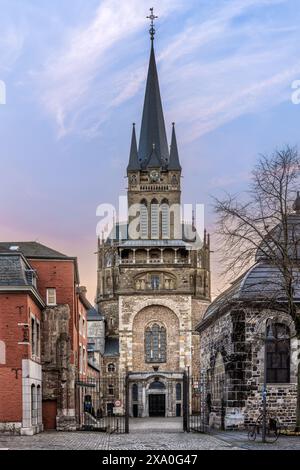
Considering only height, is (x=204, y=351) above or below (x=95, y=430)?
above

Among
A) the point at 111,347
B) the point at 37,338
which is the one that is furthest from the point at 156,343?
the point at 37,338

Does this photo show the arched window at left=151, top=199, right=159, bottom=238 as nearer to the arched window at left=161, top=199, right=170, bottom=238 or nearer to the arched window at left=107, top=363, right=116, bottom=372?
the arched window at left=161, top=199, right=170, bottom=238

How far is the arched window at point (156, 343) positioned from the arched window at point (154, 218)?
12.8 meters

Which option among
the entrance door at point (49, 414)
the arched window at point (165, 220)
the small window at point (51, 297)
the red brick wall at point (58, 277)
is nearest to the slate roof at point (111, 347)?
the arched window at point (165, 220)

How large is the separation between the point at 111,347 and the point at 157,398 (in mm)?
19564

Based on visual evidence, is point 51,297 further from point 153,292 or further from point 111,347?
point 111,347

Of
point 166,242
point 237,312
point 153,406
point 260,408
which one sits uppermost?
point 166,242

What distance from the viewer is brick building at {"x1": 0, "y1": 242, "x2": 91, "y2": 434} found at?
36.2 meters

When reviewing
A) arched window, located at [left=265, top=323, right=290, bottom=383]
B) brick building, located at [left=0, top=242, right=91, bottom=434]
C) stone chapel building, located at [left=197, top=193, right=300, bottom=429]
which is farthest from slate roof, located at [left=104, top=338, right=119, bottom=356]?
arched window, located at [left=265, top=323, right=290, bottom=383]

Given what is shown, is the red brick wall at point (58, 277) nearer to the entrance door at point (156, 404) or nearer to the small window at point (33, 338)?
the small window at point (33, 338)

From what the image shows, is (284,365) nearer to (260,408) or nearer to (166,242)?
(260,408)

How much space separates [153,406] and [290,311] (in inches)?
2041

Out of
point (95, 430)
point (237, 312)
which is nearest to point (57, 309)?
point (95, 430)

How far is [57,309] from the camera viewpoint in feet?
142
